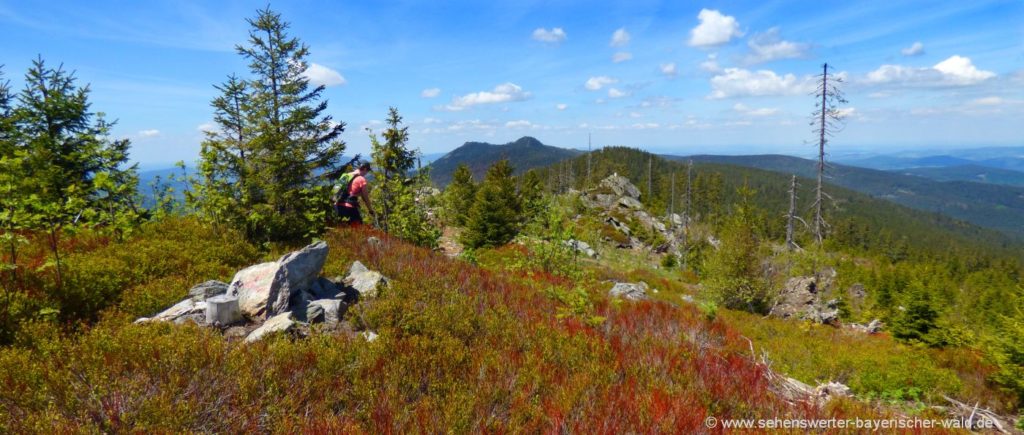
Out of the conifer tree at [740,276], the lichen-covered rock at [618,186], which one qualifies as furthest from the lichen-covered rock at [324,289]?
the lichen-covered rock at [618,186]

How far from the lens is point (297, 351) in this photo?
12.7 feet

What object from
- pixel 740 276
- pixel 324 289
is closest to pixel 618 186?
pixel 740 276

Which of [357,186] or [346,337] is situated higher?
[357,186]

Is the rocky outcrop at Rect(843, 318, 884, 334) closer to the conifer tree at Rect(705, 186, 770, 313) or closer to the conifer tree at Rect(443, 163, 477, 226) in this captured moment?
the conifer tree at Rect(705, 186, 770, 313)

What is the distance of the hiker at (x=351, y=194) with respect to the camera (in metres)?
11.0

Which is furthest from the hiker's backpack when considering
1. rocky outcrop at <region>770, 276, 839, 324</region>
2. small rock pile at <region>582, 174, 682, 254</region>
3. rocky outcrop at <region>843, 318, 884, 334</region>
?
small rock pile at <region>582, 174, 682, 254</region>

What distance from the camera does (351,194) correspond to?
36.5 ft

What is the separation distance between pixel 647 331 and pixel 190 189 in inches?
364

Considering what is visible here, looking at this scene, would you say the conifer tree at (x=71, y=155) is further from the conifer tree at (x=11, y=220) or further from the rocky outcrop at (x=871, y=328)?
the rocky outcrop at (x=871, y=328)

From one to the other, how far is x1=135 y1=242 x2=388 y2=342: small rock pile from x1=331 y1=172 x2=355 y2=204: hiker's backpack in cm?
535

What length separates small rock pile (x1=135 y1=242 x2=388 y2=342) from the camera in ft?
16.0

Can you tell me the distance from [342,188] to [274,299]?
6.74m

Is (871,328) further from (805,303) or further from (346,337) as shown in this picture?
(346,337)

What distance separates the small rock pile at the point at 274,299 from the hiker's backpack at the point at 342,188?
5.35 m
